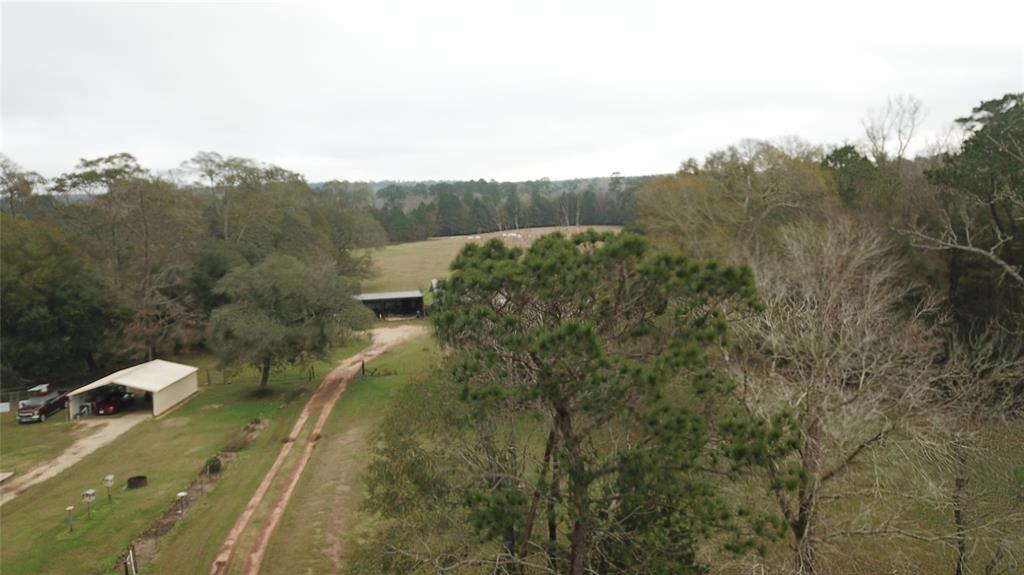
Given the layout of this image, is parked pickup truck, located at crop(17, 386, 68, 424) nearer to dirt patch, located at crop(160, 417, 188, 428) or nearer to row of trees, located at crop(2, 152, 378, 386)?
row of trees, located at crop(2, 152, 378, 386)

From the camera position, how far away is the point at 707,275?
679 cm

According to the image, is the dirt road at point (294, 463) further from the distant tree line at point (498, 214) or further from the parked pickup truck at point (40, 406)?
the distant tree line at point (498, 214)

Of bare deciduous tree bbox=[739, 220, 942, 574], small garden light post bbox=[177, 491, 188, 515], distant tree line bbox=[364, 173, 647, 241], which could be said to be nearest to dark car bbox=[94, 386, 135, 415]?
small garden light post bbox=[177, 491, 188, 515]

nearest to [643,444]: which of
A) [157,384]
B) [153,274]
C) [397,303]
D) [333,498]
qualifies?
[333,498]

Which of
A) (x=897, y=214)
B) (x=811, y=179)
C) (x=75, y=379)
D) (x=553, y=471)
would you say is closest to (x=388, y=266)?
(x=75, y=379)

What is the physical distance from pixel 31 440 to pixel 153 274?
13666 millimetres

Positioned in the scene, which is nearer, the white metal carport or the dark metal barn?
the white metal carport

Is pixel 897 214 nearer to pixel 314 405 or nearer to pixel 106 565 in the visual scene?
pixel 314 405

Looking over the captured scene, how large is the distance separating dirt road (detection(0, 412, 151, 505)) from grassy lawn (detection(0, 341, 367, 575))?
42 cm

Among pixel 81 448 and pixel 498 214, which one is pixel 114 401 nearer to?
pixel 81 448

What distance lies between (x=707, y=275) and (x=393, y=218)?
7359 cm

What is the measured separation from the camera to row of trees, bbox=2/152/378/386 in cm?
2486

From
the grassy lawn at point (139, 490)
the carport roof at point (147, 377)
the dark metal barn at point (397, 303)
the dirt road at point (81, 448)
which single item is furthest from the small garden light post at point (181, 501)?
the dark metal barn at point (397, 303)

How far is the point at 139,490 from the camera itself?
648 inches
